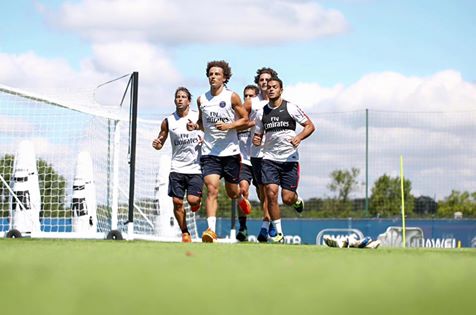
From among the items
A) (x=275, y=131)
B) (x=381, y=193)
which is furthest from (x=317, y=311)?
(x=381, y=193)

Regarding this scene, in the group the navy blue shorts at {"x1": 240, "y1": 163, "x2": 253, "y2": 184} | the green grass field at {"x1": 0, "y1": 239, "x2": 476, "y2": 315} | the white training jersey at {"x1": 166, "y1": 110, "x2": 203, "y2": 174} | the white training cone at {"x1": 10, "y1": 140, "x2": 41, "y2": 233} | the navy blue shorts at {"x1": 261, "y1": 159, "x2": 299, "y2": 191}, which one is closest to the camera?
the green grass field at {"x1": 0, "y1": 239, "x2": 476, "y2": 315}

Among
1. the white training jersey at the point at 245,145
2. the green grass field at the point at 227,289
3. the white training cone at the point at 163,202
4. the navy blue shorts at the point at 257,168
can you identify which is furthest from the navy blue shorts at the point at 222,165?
the white training cone at the point at 163,202

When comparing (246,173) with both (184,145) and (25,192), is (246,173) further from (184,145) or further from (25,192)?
(25,192)

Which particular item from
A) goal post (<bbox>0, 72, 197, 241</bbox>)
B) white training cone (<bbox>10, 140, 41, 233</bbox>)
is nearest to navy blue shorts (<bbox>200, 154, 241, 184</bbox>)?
goal post (<bbox>0, 72, 197, 241</bbox>)

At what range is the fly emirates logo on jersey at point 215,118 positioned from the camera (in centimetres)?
1087

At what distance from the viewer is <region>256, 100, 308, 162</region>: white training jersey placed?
11.2m

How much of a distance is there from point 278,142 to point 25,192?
601cm

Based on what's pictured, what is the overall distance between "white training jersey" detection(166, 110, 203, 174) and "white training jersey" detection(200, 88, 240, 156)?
3.31ft

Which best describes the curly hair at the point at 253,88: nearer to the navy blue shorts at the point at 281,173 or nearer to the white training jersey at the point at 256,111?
the white training jersey at the point at 256,111

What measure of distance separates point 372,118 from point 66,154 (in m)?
10.3

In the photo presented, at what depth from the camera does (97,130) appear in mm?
16250

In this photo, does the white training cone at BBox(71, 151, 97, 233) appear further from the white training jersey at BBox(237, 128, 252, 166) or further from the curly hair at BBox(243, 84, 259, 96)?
the curly hair at BBox(243, 84, 259, 96)

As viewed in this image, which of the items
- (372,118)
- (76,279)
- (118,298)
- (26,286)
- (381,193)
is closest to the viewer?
(118,298)

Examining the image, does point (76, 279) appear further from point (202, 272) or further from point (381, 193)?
point (381, 193)
